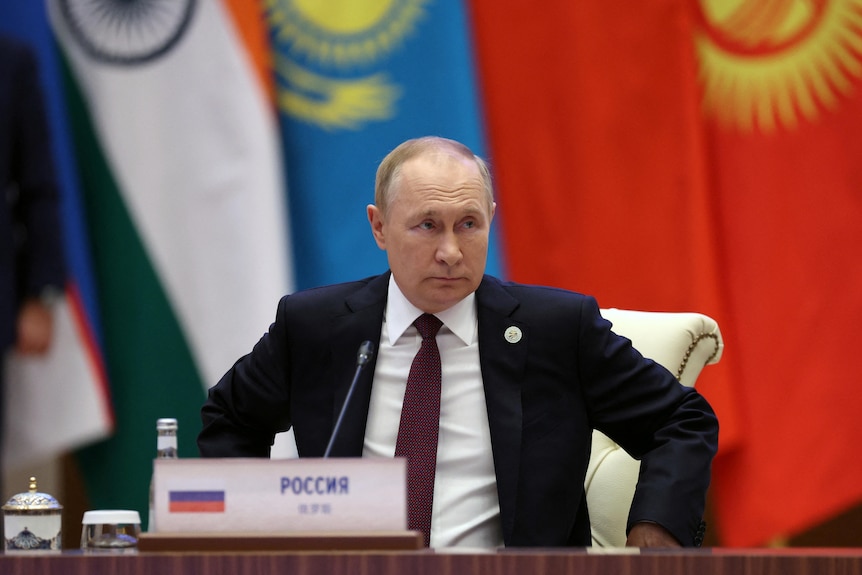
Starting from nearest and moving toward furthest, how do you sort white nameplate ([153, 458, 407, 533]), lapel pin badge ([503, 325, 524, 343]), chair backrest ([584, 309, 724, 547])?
white nameplate ([153, 458, 407, 533]) < lapel pin badge ([503, 325, 524, 343]) < chair backrest ([584, 309, 724, 547])

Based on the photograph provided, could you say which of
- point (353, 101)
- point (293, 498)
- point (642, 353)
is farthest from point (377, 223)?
point (353, 101)

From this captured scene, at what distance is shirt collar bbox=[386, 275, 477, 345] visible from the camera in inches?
87.4

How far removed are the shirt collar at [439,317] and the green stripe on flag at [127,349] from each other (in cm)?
178

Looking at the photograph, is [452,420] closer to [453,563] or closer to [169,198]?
[453,563]

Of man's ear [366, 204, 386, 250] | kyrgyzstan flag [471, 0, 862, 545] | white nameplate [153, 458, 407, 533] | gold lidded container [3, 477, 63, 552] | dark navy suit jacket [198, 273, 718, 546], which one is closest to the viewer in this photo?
white nameplate [153, 458, 407, 533]

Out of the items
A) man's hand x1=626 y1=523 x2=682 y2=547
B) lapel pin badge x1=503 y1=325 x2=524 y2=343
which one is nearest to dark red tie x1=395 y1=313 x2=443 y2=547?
lapel pin badge x1=503 y1=325 x2=524 y2=343

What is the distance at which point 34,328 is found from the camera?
3.80m

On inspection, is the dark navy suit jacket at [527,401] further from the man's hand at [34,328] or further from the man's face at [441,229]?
the man's hand at [34,328]

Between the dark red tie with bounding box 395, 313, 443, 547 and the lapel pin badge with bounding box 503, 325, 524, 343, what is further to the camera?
the lapel pin badge with bounding box 503, 325, 524, 343

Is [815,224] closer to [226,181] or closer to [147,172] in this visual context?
[226,181]

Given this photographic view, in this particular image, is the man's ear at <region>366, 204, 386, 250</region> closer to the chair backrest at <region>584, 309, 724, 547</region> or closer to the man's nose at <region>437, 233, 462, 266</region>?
the man's nose at <region>437, 233, 462, 266</region>

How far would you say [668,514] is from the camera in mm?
1956

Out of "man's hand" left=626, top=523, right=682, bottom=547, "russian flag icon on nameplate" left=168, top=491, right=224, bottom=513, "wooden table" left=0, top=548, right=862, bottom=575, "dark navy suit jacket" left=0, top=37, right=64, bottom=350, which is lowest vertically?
"man's hand" left=626, top=523, right=682, bottom=547

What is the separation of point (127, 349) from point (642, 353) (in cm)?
209
